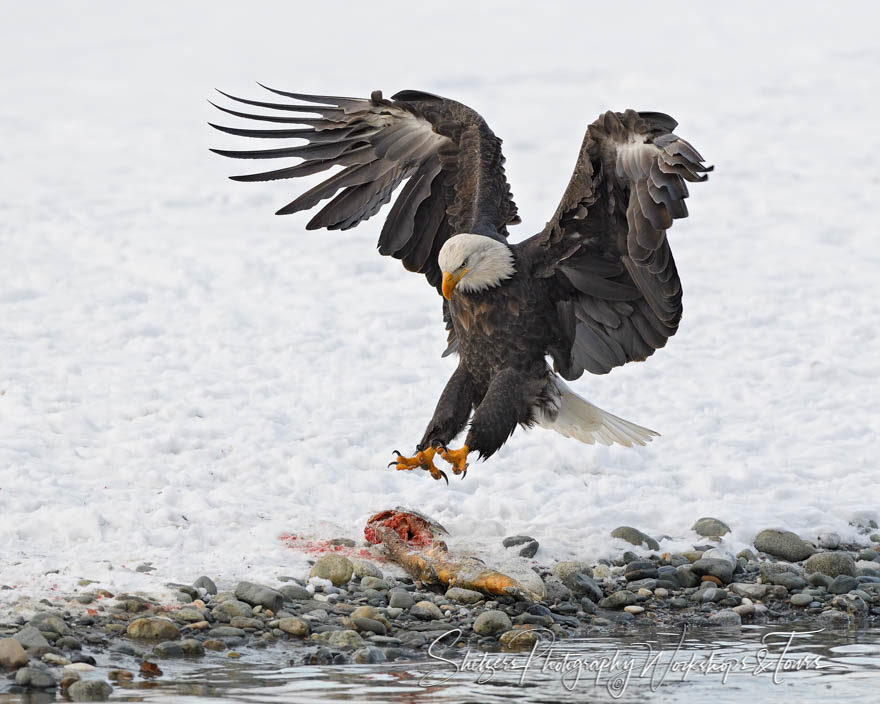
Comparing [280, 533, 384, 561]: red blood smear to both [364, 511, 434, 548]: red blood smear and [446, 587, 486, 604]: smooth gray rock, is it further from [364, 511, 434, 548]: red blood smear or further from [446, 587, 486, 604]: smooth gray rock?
[446, 587, 486, 604]: smooth gray rock

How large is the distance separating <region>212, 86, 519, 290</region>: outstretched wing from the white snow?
1.12 m

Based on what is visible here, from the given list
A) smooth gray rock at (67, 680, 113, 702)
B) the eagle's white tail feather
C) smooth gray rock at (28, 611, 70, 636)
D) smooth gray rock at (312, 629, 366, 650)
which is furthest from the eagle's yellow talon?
smooth gray rock at (67, 680, 113, 702)

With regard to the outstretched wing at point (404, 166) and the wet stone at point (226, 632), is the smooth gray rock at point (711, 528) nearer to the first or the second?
the outstretched wing at point (404, 166)

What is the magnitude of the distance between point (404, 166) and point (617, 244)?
4.12 feet

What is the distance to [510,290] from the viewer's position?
6078 millimetres

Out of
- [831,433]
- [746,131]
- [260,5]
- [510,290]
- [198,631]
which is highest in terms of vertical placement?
[260,5]

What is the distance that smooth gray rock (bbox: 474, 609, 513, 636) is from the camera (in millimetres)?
4966

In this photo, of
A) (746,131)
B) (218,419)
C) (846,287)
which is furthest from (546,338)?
(746,131)

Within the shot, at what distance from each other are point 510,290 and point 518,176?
6.46 meters

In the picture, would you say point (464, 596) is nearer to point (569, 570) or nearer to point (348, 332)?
point (569, 570)

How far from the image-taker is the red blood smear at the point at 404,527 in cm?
565

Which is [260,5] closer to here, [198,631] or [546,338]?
[546,338]

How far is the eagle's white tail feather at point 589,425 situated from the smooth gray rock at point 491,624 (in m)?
1.59

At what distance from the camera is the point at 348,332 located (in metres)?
8.78
